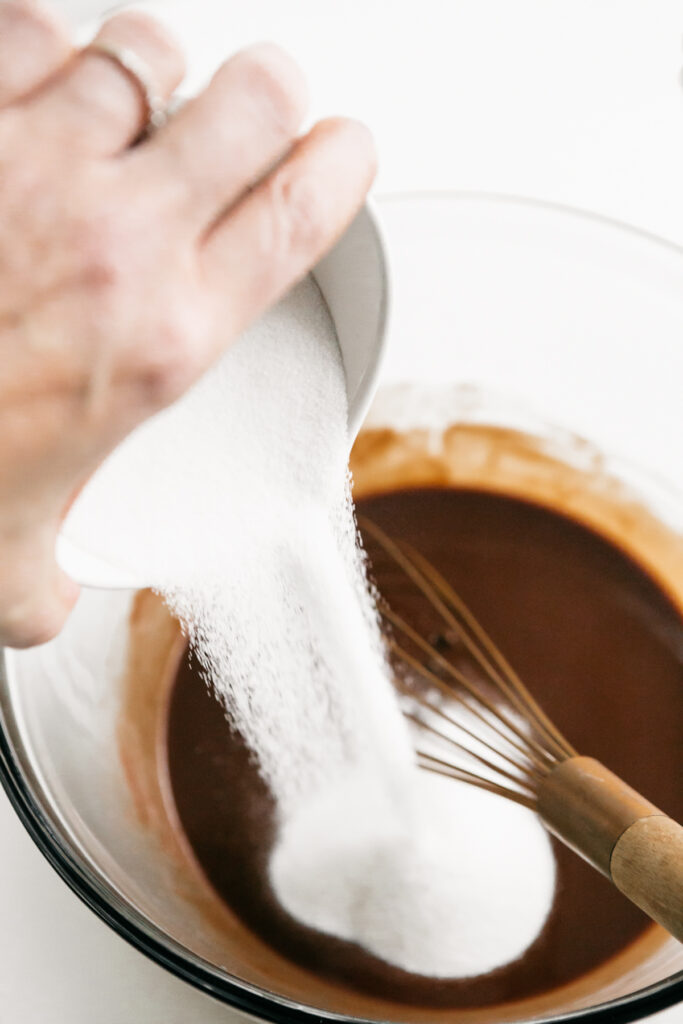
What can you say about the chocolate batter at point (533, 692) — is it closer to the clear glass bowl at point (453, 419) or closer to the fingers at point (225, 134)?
the clear glass bowl at point (453, 419)

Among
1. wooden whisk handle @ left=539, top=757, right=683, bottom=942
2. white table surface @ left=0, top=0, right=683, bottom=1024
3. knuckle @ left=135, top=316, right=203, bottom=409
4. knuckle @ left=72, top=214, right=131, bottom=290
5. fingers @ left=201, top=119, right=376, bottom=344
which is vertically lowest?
wooden whisk handle @ left=539, top=757, right=683, bottom=942

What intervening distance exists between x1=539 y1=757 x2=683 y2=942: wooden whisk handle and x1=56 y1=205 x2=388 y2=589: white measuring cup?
267mm

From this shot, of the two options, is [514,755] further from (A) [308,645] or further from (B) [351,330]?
(B) [351,330]

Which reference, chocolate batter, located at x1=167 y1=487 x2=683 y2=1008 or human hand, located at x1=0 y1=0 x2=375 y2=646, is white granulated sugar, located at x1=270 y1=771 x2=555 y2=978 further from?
human hand, located at x1=0 y1=0 x2=375 y2=646

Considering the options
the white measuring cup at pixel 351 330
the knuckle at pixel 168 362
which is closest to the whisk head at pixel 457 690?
the white measuring cup at pixel 351 330

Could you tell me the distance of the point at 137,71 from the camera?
1.33 feet

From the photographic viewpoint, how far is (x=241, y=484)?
577 millimetres

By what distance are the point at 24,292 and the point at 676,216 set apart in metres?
0.67

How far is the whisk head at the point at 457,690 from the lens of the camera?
824 millimetres

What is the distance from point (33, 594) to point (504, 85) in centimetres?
71

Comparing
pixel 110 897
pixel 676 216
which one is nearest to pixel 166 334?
pixel 110 897

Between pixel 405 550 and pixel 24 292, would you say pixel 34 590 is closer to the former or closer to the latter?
pixel 24 292

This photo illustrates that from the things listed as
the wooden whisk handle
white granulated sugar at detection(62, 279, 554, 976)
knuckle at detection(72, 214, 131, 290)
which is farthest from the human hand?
the wooden whisk handle

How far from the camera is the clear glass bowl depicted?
A: 565 millimetres
